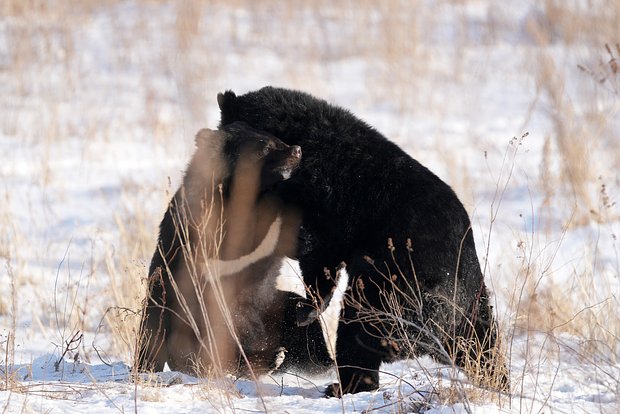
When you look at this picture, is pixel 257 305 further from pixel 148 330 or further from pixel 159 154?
pixel 159 154

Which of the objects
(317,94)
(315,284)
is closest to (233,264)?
(315,284)

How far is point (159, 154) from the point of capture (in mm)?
11312

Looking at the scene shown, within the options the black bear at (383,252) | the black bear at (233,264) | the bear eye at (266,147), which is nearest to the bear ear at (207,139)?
the black bear at (233,264)

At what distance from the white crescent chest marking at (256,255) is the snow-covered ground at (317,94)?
2.10ft

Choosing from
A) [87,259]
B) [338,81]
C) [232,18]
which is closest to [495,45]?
[338,81]

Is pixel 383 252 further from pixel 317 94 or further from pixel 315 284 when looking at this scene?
pixel 317 94

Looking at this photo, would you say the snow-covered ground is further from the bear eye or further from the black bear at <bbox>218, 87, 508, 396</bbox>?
the bear eye

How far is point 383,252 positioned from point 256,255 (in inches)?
37.8

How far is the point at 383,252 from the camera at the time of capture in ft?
15.5

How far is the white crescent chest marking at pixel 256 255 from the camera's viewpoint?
5.31m

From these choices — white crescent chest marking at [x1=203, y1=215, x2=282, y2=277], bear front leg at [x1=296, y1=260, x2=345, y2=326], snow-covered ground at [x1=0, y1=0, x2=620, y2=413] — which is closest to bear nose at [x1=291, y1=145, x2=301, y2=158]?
white crescent chest marking at [x1=203, y1=215, x2=282, y2=277]

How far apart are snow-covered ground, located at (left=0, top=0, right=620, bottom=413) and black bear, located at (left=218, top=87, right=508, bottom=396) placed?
0.75 ft

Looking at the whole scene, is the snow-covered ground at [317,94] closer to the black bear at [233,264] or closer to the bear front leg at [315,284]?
the black bear at [233,264]

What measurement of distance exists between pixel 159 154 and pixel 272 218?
20.4ft
